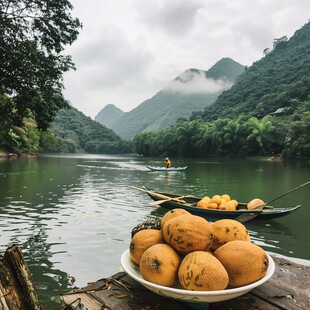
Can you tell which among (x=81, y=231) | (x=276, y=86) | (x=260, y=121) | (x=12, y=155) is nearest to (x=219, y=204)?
(x=81, y=231)

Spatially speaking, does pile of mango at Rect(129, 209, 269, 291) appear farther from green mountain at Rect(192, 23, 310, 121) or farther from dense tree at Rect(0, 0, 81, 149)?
green mountain at Rect(192, 23, 310, 121)

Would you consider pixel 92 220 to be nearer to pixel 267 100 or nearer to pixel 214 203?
pixel 214 203

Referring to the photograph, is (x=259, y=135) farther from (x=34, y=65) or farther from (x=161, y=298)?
(x=161, y=298)

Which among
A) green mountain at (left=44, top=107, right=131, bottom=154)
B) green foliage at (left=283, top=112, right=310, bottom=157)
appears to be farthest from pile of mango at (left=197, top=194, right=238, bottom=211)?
green mountain at (left=44, top=107, right=131, bottom=154)

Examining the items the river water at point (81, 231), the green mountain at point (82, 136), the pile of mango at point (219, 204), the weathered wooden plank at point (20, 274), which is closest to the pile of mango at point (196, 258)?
the weathered wooden plank at point (20, 274)

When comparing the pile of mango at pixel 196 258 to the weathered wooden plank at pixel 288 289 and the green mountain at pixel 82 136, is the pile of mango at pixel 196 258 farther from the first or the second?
the green mountain at pixel 82 136

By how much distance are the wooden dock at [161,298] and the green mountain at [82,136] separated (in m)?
122

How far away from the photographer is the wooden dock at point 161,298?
144 centimetres

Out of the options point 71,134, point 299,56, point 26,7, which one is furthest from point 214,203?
point 71,134

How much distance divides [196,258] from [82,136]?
154 metres

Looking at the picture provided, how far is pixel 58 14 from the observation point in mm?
10977

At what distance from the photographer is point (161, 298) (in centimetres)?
152

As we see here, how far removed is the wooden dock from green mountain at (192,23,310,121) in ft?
286

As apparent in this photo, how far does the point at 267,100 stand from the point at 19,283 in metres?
102
